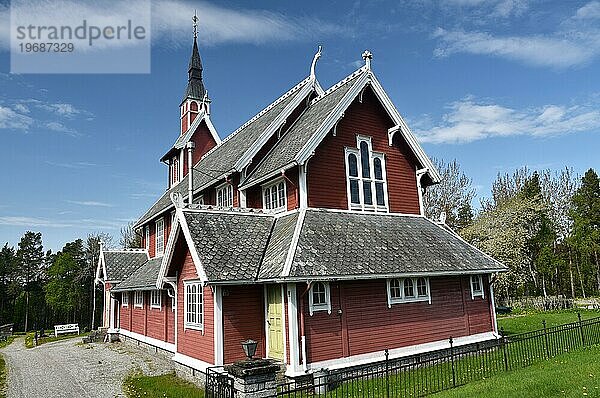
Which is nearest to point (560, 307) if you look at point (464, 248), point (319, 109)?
point (464, 248)

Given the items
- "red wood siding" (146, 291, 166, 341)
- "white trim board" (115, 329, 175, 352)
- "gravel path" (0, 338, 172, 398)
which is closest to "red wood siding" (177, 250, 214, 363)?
"gravel path" (0, 338, 172, 398)

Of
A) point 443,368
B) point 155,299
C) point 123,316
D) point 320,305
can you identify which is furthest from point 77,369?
point 443,368

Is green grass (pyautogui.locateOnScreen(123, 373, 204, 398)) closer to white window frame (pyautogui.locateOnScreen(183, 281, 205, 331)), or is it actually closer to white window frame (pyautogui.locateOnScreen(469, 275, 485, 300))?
white window frame (pyautogui.locateOnScreen(183, 281, 205, 331))

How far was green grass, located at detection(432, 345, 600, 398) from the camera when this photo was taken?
10359 millimetres

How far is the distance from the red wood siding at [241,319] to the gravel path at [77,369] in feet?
11.3

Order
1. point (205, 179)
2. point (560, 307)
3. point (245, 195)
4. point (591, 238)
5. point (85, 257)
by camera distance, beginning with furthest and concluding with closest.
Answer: point (85, 257) < point (591, 238) < point (560, 307) < point (205, 179) < point (245, 195)

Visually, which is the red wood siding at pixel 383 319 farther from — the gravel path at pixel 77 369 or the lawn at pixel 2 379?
the lawn at pixel 2 379

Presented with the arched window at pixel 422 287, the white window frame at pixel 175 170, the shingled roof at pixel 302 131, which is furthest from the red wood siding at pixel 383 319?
the white window frame at pixel 175 170

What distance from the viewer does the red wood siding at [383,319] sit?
13734mm

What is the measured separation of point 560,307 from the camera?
3672cm

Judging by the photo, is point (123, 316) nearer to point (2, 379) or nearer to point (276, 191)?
point (2, 379)

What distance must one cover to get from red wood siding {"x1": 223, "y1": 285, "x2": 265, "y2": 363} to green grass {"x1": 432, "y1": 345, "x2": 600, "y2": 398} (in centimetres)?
555

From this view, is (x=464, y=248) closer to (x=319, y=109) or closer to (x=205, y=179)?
(x=319, y=109)

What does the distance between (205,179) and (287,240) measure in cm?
845
